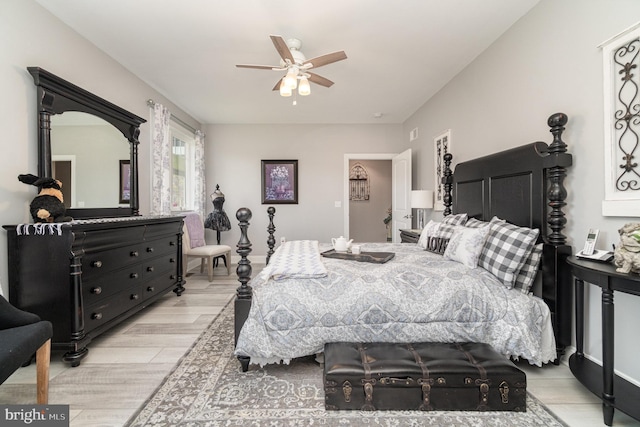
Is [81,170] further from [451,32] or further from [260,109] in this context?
[451,32]

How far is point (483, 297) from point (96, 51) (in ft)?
13.4

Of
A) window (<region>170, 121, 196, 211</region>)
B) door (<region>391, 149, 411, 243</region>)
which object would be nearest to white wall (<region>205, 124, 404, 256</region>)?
window (<region>170, 121, 196, 211</region>)

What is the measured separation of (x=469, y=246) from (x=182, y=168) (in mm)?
4630

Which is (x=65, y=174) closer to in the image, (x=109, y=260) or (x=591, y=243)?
(x=109, y=260)

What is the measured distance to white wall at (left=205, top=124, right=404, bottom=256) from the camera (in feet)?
18.5

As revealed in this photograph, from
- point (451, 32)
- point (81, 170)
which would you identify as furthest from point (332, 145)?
point (81, 170)

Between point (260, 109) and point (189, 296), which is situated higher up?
point (260, 109)

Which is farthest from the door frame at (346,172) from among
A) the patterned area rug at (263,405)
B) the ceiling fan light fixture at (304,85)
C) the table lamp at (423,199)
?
the patterned area rug at (263,405)

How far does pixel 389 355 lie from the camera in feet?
5.49

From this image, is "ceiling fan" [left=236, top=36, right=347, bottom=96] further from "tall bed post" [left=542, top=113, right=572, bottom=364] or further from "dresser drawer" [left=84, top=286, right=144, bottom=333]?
"dresser drawer" [left=84, top=286, right=144, bottom=333]

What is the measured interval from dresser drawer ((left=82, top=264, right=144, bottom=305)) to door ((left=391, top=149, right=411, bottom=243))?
13.0ft

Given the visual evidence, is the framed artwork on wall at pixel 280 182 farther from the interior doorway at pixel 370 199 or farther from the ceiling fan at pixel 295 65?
→ the ceiling fan at pixel 295 65

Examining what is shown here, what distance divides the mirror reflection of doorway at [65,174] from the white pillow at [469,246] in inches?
128

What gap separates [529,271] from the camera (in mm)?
2027
